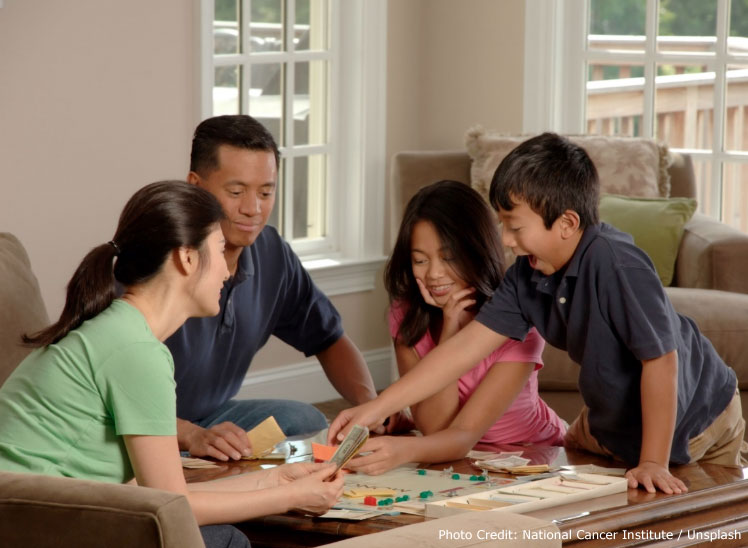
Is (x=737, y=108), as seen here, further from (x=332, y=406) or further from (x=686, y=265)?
(x=332, y=406)

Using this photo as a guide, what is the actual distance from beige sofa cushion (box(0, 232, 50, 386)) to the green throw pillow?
219 centimetres

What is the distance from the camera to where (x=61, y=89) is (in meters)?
3.74

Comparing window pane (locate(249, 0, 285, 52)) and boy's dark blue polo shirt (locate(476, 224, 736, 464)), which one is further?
window pane (locate(249, 0, 285, 52))

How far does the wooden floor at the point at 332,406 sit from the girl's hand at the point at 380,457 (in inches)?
95.0

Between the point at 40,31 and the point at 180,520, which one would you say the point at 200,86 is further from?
the point at 180,520

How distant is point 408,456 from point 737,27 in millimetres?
3128

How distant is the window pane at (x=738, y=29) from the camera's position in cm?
459

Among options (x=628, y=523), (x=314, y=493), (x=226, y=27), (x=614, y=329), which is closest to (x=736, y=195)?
(x=226, y=27)

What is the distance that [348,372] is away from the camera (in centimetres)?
280

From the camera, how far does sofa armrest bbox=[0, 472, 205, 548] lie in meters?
1.27

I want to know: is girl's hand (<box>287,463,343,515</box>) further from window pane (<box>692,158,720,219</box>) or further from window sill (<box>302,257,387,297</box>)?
window pane (<box>692,158,720,219</box>)


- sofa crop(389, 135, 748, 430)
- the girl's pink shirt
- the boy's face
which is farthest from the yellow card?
sofa crop(389, 135, 748, 430)

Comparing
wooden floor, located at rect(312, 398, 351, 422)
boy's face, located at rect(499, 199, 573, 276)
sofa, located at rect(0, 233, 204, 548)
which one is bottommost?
wooden floor, located at rect(312, 398, 351, 422)

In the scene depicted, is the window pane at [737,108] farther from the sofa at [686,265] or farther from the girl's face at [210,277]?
the girl's face at [210,277]
